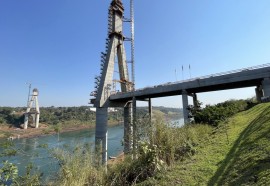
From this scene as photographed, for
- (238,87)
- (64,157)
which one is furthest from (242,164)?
(238,87)

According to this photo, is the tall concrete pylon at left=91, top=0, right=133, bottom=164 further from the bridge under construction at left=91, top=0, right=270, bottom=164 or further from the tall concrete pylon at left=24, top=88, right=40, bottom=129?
the tall concrete pylon at left=24, top=88, right=40, bottom=129

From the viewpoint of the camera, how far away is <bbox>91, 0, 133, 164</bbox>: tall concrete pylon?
944 inches

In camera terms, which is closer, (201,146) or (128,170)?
(128,170)

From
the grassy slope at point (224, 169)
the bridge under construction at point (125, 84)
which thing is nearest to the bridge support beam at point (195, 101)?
the bridge under construction at point (125, 84)

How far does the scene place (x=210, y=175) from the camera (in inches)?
180

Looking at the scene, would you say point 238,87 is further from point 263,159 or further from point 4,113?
point 4,113

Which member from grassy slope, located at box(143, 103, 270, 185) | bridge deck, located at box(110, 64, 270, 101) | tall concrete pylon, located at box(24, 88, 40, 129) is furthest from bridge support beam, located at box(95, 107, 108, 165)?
tall concrete pylon, located at box(24, 88, 40, 129)

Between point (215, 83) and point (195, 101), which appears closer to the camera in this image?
point (215, 83)

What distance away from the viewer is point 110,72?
25359 millimetres

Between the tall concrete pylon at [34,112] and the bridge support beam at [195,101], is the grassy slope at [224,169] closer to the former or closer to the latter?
the bridge support beam at [195,101]

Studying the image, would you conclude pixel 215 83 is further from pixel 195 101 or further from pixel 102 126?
pixel 102 126

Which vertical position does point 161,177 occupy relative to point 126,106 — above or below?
below

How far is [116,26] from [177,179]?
84.4 feet

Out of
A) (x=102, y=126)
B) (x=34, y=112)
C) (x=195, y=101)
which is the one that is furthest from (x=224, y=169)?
(x=34, y=112)
